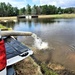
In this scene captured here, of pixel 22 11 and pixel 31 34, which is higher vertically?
pixel 31 34

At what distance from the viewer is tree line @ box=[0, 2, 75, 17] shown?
7950 centimetres

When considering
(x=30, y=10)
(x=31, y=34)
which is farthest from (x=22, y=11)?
(x=31, y=34)

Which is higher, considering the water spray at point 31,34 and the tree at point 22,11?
the water spray at point 31,34

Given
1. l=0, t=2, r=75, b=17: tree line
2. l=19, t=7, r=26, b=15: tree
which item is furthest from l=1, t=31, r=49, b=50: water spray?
l=19, t=7, r=26, b=15: tree

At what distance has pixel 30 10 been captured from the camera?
3610 inches

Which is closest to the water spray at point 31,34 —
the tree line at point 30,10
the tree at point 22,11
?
the tree line at point 30,10

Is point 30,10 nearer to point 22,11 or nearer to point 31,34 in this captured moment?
point 22,11

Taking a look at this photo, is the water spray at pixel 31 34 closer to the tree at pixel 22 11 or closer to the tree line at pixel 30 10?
the tree line at pixel 30 10

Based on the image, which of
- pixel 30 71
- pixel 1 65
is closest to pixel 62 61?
pixel 30 71

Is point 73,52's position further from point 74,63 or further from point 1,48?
point 1,48

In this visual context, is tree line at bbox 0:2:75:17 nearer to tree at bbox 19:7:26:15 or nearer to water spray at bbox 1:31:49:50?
tree at bbox 19:7:26:15

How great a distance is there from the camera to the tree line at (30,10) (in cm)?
7950

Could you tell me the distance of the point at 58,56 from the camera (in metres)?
10.2

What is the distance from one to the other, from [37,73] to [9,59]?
217 centimetres
